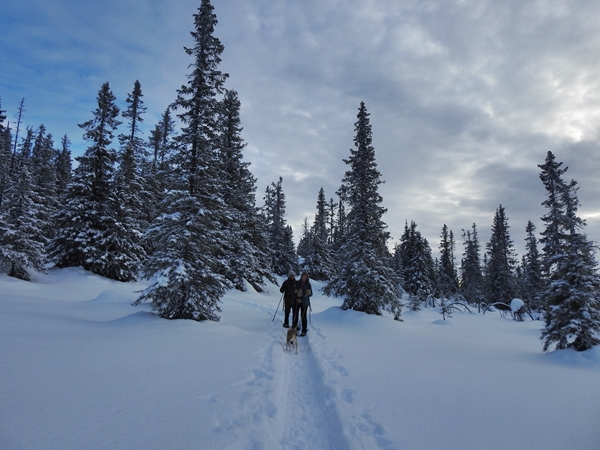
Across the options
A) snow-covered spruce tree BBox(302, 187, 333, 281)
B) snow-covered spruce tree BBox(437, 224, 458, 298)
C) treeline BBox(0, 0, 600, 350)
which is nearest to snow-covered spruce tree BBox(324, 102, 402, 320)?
treeline BBox(0, 0, 600, 350)

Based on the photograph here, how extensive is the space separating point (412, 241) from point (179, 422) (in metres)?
40.6

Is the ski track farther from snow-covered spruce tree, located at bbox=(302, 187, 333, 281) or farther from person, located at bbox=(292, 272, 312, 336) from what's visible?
snow-covered spruce tree, located at bbox=(302, 187, 333, 281)

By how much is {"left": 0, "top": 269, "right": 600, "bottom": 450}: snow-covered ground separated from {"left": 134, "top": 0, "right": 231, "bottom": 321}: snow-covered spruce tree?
50.9 inches

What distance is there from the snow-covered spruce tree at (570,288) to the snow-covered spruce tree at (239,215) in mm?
18242

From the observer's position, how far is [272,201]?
1832 inches

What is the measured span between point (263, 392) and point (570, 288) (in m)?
10.3

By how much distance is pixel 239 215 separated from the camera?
2383cm

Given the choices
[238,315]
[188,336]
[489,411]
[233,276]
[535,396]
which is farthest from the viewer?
[233,276]

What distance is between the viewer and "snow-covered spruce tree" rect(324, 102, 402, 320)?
A: 14812 mm

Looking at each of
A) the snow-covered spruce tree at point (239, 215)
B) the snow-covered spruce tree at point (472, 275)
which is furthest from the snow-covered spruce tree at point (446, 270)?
the snow-covered spruce tree at point (239, 215)

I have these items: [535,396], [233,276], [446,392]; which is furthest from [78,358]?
[233,276]

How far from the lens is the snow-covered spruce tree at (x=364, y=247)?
583 inches

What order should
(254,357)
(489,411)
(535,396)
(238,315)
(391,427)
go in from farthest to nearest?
(238,315) → (254,357) → (535,396) → (489,411) → (391,427)

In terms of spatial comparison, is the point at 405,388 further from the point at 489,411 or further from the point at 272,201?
the point at 272,201
